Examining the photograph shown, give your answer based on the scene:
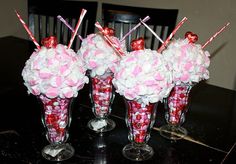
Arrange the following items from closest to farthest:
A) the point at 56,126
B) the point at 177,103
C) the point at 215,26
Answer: the point at 56,126 < the point at 177,103 < the point at 215,26

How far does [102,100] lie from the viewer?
1189 millimetres

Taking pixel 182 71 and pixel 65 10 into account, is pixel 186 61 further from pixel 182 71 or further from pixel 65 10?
pixel 65 10

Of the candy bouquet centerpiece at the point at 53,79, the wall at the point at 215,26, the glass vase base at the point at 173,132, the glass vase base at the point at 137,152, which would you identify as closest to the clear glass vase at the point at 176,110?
the glass vase base at the point at 173,132

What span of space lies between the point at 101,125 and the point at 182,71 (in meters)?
0.36

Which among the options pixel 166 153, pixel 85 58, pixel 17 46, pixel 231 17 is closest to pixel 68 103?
pixel 85 58

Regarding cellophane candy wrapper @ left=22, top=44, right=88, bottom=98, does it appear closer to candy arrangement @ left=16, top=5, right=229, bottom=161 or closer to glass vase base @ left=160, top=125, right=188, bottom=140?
candy arrangement @ left=16, top=5, right=229, bottom=161

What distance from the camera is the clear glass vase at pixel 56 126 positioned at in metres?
0.97

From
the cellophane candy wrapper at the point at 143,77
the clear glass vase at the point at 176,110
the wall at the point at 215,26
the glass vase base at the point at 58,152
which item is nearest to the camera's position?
the cellophane candy wrapper at the point at 143,77

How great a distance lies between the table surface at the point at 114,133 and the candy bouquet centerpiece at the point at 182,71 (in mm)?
79

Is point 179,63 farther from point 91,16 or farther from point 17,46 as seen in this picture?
point 17,46

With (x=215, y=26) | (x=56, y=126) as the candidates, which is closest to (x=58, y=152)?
(x=56, y=126)

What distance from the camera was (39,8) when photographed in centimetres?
207

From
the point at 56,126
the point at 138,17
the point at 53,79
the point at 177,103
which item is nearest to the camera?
the point at 53,79

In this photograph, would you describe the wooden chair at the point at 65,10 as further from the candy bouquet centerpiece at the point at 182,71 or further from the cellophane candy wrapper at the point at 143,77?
the cellophane candy wrapper at the point at 143,77
